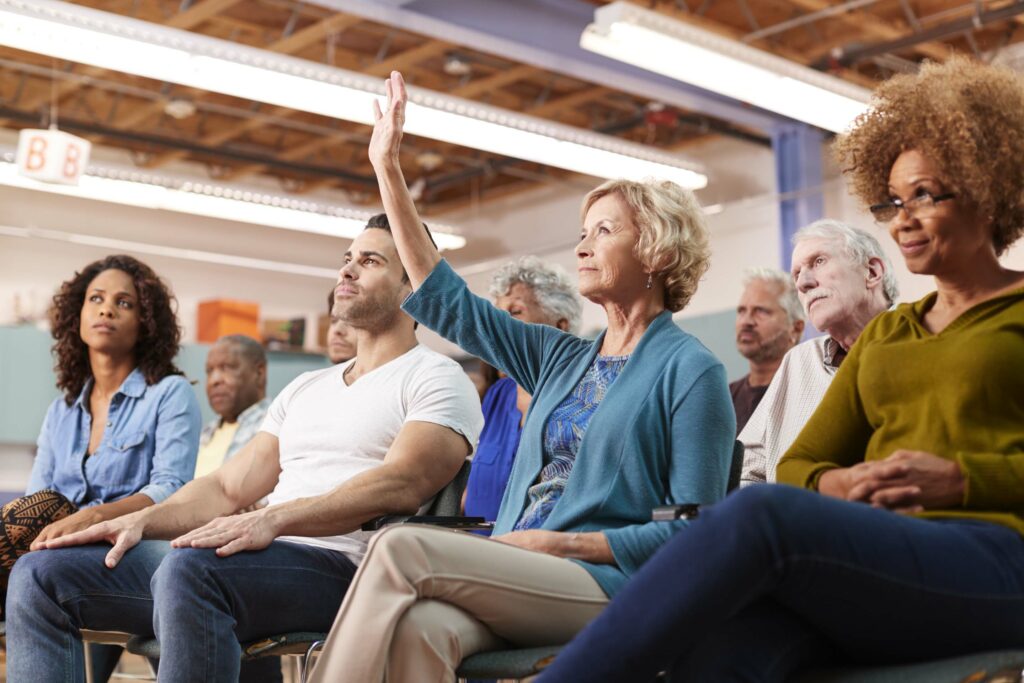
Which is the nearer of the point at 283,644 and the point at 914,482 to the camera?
the point at 914,482

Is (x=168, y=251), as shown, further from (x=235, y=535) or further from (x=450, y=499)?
(x=235, y=535)

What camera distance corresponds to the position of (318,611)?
6.77ft

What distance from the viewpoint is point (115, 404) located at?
2965 mm

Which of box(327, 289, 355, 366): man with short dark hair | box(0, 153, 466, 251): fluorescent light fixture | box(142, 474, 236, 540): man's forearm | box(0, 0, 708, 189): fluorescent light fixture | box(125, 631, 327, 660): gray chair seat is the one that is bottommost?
box(125, 631, 327, 660): gray chair seat

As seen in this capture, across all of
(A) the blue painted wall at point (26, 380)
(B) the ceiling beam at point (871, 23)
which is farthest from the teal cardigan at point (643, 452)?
(A) the blue painted wall at point (26, 380)

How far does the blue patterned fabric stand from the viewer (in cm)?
194

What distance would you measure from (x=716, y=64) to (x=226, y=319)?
16.0 feet

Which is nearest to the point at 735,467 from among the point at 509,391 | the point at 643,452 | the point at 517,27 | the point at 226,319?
the point at 643,452

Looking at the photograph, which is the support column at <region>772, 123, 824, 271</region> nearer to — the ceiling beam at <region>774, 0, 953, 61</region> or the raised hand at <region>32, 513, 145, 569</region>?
the ceiling beam at <region>774, 0, 953, 61</region>

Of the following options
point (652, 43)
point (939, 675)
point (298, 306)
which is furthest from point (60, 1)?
point (298, 306)

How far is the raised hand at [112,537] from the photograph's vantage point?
2.33 meters

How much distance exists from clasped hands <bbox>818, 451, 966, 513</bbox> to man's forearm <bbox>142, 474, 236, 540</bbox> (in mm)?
1545

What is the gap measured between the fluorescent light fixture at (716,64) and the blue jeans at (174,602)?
11.6 ft

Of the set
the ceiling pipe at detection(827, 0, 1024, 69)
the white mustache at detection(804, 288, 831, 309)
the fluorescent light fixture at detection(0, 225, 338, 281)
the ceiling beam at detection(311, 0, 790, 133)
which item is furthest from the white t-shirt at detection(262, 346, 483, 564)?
the fluorescent light fixture at detection(0, 225, 338, 281)
